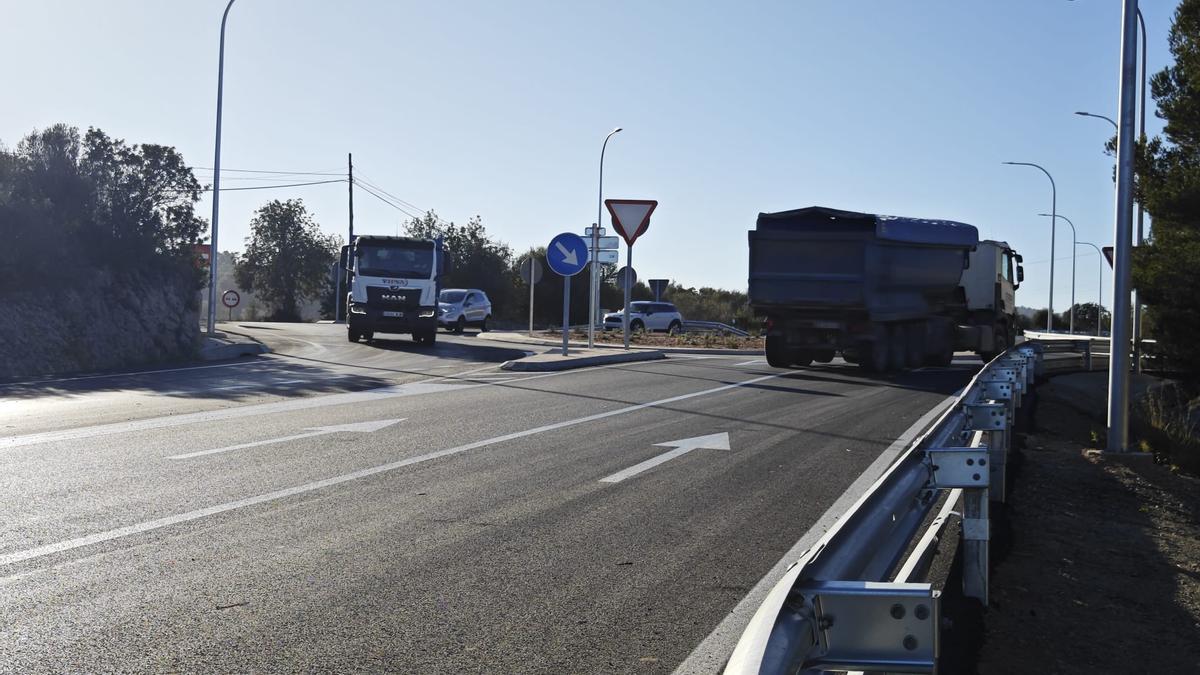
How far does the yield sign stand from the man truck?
17.8 feet

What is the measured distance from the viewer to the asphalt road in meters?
4.35

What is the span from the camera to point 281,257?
83.2 metres

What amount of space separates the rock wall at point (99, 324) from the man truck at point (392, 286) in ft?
13.2

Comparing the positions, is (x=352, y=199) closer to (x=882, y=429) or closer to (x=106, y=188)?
(x=106, y=188)

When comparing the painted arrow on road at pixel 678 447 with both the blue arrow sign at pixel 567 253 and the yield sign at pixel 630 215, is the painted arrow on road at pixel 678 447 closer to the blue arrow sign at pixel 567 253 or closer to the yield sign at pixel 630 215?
the blue arrow sign at pixel 567 253

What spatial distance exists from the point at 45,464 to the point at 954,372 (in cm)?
2027

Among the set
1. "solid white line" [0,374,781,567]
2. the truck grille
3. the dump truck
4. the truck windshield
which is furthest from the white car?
"solid white line" [0,374,781,567]

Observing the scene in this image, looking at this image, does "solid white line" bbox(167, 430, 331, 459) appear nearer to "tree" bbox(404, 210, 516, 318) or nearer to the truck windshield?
the truck windshield

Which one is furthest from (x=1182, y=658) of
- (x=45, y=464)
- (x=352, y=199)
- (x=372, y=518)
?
(x=352, y=199)

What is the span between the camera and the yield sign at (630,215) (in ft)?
88.5

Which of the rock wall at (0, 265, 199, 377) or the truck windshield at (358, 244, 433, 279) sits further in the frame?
the truck windshield at (358, 244, 433, 279)

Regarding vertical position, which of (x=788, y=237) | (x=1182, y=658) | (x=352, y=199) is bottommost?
(x=1182, y=658)

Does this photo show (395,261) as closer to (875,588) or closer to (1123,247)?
(1123,247)

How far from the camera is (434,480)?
8109mm
